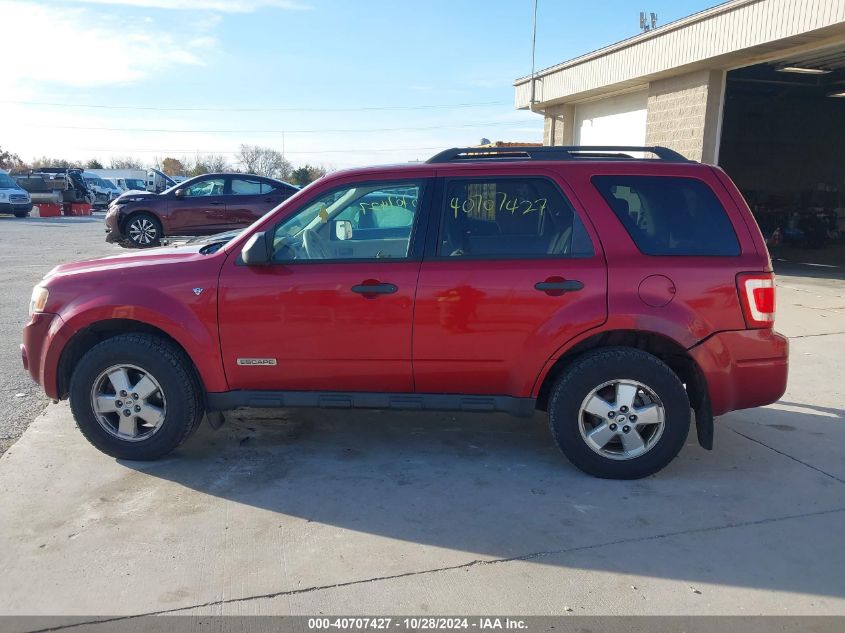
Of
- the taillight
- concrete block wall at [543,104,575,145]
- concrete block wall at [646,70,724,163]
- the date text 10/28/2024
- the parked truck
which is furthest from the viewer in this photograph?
the parked truck

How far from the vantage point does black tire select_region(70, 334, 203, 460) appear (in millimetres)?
4070

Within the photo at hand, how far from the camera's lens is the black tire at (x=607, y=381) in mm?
3895

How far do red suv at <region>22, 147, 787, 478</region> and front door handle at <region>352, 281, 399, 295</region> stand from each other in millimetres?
13

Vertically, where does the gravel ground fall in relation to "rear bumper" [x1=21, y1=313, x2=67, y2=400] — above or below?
below

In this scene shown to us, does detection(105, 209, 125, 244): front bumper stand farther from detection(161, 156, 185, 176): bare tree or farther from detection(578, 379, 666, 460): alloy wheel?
detection(161, 156, 185, 176): bare tree

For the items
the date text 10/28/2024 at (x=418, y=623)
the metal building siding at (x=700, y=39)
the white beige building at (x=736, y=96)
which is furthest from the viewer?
the white beige building at (x=736, y=96)

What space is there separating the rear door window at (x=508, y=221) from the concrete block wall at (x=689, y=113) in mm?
9548

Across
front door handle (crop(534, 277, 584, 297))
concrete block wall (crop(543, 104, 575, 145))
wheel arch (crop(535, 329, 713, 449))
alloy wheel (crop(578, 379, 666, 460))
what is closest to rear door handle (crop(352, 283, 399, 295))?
front door handle (crop(534, 277, 584, 297))

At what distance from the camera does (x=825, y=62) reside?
13688 mm

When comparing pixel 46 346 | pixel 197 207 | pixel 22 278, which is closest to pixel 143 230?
pixel 197 207

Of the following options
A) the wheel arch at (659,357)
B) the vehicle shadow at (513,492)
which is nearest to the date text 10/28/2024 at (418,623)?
the vehicle shadow at (513,492)

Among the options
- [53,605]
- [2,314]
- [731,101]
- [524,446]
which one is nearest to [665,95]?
[731,101]

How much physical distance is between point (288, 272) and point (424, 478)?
58.8 inches

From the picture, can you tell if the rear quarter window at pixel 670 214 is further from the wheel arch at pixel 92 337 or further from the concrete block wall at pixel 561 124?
the concrete block wall at pixel 561 124
